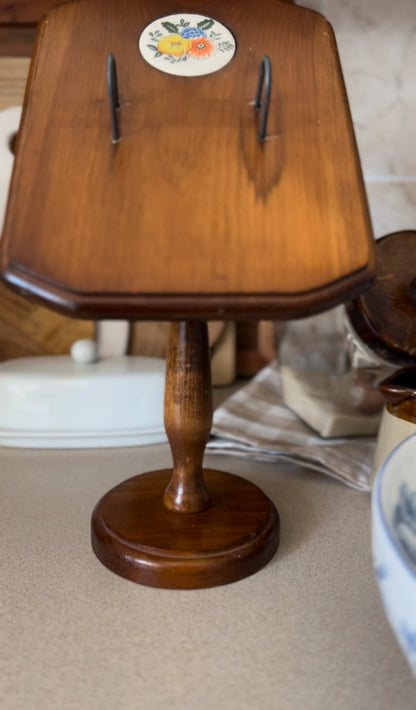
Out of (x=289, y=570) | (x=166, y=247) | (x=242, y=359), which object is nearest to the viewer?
(x=166, y=247)

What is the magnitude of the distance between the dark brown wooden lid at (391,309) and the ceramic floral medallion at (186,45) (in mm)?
258

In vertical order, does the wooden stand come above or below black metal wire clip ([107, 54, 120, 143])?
below

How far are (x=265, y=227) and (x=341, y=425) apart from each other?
0.40 m

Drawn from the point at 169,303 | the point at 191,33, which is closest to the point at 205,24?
the point at 191,33

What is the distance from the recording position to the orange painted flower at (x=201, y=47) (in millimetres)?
617

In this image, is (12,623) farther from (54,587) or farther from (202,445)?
(202,445)

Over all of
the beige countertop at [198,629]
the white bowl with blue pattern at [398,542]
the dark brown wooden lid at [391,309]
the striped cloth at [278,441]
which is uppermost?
the white bowl with blue pattern at [398,542]

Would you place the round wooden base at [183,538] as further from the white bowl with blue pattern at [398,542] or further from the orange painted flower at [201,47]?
the orange painted flower at [201,47]

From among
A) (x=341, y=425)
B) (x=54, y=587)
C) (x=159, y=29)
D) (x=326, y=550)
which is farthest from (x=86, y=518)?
(x=159, y=29)

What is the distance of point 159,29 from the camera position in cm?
63

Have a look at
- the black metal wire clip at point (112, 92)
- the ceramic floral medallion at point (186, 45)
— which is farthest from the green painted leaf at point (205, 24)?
the black metal wire clip at point (112, 92)

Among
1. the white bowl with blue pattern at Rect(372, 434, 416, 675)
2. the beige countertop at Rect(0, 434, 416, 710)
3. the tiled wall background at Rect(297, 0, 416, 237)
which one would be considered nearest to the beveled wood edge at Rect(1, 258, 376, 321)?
the white bowl with blue pattern at Rect(372, 434, 416, 675)

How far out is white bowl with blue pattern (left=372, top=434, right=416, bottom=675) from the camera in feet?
1.18

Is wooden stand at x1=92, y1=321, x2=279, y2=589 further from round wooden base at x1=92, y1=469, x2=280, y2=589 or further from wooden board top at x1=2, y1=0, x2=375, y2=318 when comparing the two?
wooden board top at x1=2, y1=0, x2=375, y2=318
